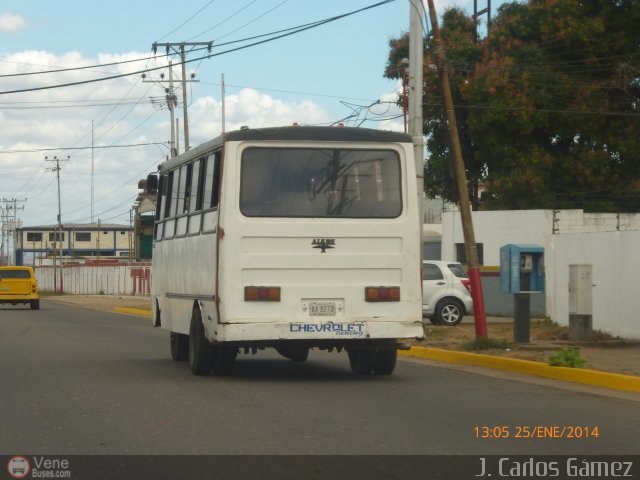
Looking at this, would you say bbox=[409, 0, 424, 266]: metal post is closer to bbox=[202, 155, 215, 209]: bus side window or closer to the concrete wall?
the concrete wall

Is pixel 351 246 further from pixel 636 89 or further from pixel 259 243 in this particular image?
pixel 636 89

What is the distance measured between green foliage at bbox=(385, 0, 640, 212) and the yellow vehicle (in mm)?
16631

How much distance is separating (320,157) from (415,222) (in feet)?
4.66

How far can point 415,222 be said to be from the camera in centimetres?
1370

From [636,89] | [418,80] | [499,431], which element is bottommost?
[499,431]

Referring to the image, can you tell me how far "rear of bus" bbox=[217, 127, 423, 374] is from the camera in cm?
1312

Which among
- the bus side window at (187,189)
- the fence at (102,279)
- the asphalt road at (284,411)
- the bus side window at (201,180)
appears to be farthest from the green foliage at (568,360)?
the fence at (102,279)

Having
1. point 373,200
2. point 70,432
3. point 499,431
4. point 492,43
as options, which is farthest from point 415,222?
point 492,43

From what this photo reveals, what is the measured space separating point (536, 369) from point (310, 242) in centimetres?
357

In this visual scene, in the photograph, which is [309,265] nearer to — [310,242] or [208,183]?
[310,242]

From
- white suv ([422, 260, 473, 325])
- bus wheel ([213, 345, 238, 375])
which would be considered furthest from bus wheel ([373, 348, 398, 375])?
white suv ([422, 260, 473, 325])

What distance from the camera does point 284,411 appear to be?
413 inches

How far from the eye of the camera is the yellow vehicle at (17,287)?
42.3m
